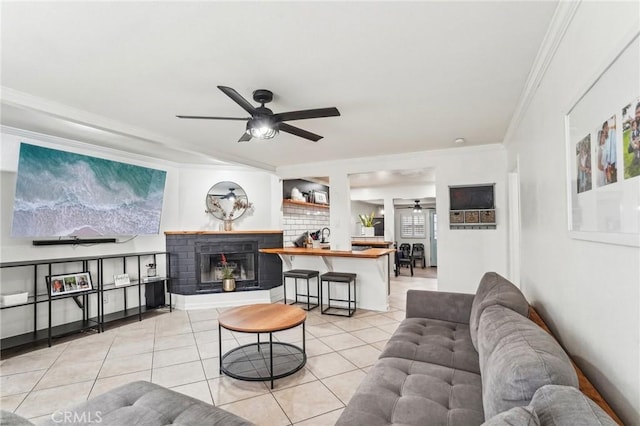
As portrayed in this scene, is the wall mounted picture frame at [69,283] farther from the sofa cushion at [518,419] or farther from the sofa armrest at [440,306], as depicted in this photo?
the sofa cushion at [518,419]

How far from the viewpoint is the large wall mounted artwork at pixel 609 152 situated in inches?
36.3

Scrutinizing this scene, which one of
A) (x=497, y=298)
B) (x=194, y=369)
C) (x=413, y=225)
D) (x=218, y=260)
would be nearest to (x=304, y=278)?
(x=218, y=260)

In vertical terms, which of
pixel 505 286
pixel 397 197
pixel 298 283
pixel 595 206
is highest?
pixel 397 197

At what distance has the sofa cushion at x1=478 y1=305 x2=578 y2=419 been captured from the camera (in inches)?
39.8

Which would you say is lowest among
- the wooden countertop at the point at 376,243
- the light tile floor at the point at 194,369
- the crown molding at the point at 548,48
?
the light tile floor at the point at 194,369

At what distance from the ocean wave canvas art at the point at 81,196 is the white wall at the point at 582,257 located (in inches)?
185

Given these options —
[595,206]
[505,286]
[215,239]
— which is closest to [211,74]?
[595,206]

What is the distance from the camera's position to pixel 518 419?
2.64 ft

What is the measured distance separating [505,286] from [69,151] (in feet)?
15.9

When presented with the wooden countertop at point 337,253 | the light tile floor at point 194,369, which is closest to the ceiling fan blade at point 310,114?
the light tile floor at point 194,369

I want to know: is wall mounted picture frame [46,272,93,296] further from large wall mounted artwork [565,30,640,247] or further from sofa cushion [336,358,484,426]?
large wall mounted artwork [565,30,640,247]

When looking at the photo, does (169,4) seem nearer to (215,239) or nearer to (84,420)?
(84,420)

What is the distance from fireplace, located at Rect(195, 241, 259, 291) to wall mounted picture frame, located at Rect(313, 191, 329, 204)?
2225mm

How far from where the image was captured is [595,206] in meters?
1.20
